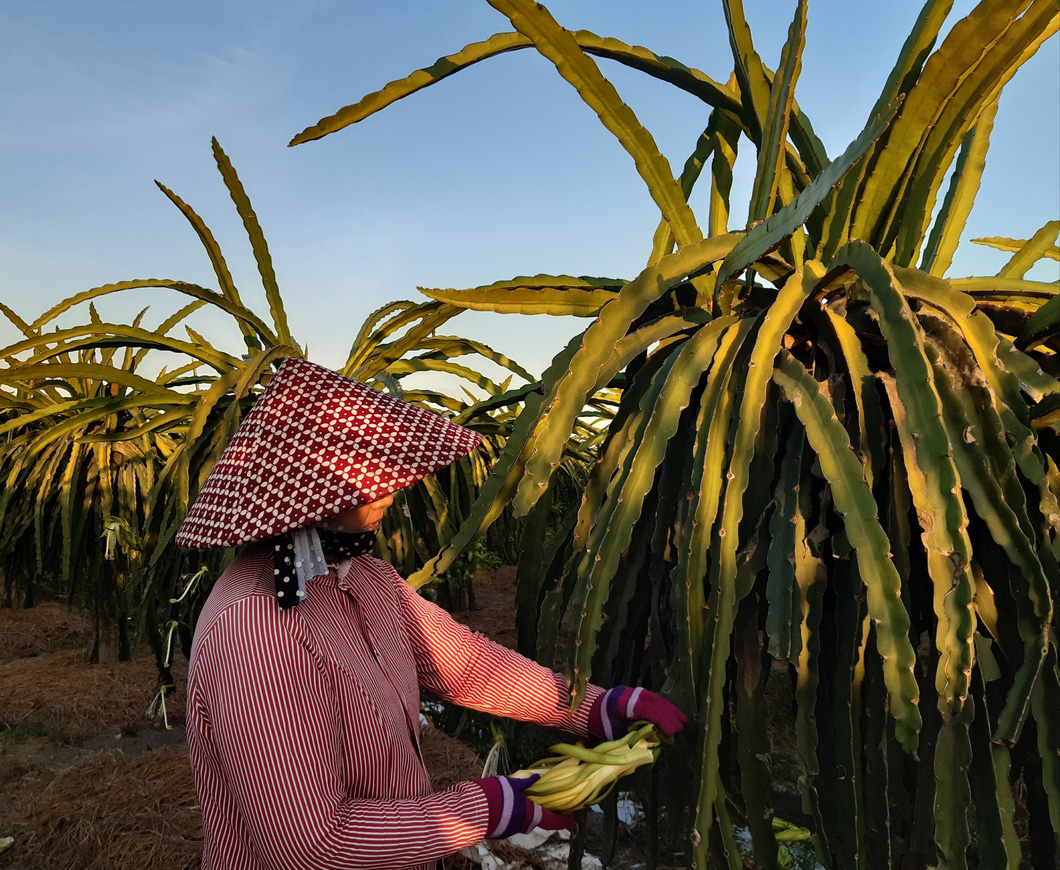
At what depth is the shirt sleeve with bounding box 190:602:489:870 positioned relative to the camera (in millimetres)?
1030

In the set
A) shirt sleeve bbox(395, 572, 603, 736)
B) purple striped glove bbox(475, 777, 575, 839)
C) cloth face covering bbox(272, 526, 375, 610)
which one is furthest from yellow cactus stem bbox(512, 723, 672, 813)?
cloth face covering bbox(272, 526, 375, 610)

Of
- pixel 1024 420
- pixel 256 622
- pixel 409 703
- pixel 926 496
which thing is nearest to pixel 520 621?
pixel 409 703

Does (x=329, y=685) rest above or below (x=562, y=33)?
below

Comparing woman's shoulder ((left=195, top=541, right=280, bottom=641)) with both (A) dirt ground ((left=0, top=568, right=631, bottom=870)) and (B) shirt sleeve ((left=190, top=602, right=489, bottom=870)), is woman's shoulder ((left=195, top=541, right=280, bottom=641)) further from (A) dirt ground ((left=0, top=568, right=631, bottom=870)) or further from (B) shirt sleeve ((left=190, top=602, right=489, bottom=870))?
(A) dirt ground ((left=0, top=568, right=631, bottom=870))

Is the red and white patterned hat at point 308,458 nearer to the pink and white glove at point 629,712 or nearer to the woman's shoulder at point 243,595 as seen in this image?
the woman's shoulder at point 243,595

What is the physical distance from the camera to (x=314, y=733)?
1.06 metres

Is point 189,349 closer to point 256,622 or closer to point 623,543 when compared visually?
point 256,622

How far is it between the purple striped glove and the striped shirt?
0.02 m

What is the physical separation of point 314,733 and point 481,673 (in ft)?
1.52

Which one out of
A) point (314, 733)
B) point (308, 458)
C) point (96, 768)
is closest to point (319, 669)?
point (314, 733)

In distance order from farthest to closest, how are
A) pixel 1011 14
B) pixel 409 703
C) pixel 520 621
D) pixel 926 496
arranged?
pixel 520 621 < pixel 409 703 < pixel 1011 14 < pixel 926 496

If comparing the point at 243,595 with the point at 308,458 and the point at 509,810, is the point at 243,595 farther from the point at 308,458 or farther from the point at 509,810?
the point at 509,810

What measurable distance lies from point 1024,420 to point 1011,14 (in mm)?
560

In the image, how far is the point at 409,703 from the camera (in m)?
1.35
